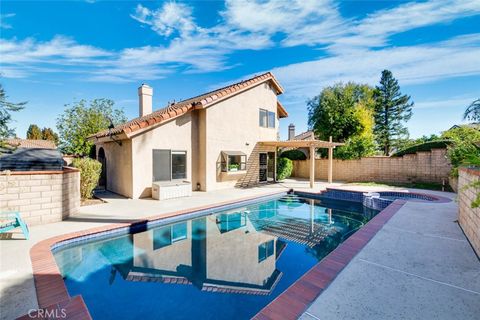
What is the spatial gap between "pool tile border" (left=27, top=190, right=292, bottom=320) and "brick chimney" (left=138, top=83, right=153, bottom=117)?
1555cm

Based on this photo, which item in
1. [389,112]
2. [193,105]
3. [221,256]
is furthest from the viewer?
[389,112]

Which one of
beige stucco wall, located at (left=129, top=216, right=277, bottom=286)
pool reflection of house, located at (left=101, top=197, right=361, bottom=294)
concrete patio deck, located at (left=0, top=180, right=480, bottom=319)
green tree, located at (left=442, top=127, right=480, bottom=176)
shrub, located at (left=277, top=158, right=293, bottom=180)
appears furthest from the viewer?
shrub, located at (left=277, top=158, right=293, bottom=180)

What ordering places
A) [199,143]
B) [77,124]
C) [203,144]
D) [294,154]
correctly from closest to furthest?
[203,144]
[199,143]
[294,154]
[77,124]

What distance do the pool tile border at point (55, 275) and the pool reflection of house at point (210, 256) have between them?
1.06 meters

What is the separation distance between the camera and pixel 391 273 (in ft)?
17.0

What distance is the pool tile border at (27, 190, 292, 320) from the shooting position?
4043 mm

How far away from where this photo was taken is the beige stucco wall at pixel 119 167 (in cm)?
1399

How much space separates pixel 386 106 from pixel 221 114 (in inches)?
1557

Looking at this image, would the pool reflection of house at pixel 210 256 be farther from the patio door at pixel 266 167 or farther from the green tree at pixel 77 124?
the green tree at pixel 77 124

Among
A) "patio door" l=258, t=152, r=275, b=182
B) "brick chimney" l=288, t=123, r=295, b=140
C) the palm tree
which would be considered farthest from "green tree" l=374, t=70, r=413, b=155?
the palm tree

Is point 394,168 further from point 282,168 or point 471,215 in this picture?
point 471,215

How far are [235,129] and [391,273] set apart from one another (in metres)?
14.8

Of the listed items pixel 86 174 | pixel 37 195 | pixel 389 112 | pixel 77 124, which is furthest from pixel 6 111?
pixel 389 112

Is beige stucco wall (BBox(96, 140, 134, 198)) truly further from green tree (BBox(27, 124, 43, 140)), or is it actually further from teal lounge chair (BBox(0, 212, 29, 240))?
green tree (BBox(27, 124, 43, 140))
